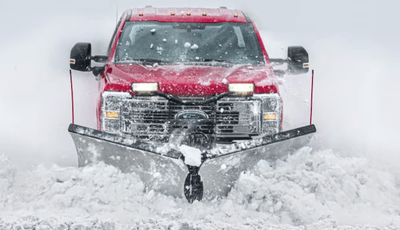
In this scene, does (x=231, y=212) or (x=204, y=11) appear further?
(x=204, y=11)

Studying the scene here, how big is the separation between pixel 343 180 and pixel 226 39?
202 centimetres

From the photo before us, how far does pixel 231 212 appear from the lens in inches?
163

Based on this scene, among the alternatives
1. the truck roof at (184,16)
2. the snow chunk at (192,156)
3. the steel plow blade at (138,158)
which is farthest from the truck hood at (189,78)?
the truck roof at (184,16)

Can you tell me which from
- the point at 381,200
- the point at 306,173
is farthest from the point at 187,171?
the point at 381,200

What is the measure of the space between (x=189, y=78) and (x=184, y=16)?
129 centimetres

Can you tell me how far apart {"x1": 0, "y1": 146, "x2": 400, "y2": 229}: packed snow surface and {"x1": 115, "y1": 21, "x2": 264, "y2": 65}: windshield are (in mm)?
1361

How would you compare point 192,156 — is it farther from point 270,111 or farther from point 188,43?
point 188,43

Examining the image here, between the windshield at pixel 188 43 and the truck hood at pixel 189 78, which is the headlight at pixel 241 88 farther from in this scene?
the windshield at pixel 188 43

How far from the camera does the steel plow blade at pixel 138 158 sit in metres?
4.26

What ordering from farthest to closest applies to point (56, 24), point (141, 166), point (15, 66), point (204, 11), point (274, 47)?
point (274, 47) → point (56, 24) → point (15, 66) → point (204, 11) → point (141, 166)

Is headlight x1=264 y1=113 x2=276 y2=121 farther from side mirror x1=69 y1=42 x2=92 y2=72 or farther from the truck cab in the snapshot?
side mirror x1=69 y1=42 x2=92 y2=72

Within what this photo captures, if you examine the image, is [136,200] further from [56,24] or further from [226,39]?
[56,24]

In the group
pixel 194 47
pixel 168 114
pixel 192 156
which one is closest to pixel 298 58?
pixel 194 47

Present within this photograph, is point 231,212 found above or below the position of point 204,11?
below
